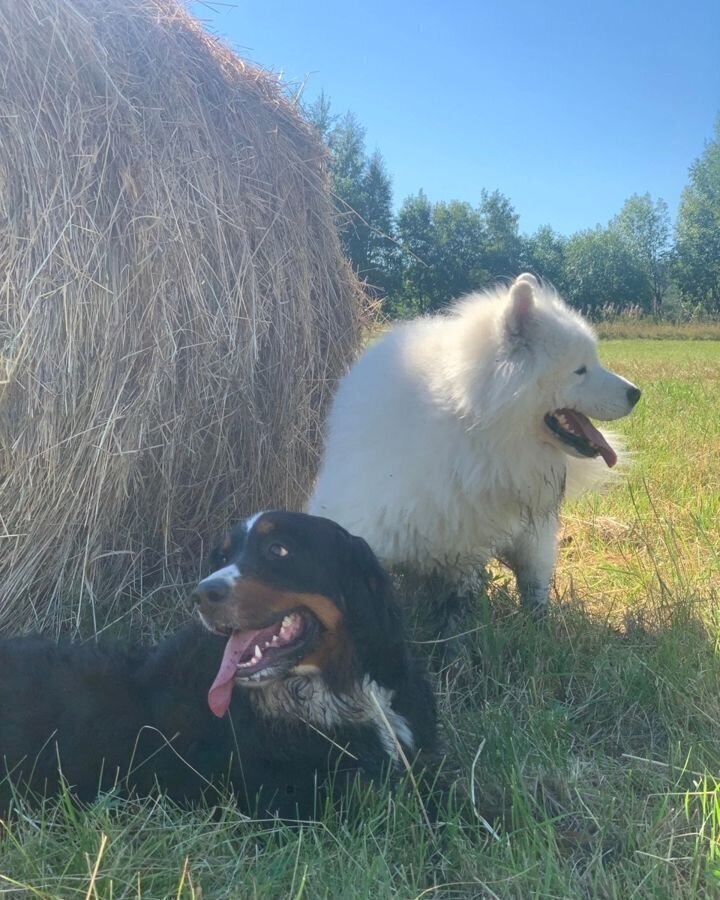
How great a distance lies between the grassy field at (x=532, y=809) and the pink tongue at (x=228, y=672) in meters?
0.29

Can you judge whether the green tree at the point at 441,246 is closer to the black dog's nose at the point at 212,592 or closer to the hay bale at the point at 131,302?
the hay bale at the point at 131,302

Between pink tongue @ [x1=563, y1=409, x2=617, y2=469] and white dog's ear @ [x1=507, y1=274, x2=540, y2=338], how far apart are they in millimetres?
415

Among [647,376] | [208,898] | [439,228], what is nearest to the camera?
[208,898]

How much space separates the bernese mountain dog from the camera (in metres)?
2.46

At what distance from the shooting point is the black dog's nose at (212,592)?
242cm

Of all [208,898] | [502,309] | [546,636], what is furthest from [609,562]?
[208,898]

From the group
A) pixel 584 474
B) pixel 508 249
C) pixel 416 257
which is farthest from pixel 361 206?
pixel 508 249

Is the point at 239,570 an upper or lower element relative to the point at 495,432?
lower

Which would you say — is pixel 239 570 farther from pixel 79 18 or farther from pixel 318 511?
pixel 79 18

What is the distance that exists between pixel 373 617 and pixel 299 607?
248 millimetres

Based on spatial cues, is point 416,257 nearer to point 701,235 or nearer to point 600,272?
point 600,272

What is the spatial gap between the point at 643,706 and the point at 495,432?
3.78 ft

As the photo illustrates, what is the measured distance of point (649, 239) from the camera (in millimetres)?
39094

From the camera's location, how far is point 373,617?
2.63 metres
